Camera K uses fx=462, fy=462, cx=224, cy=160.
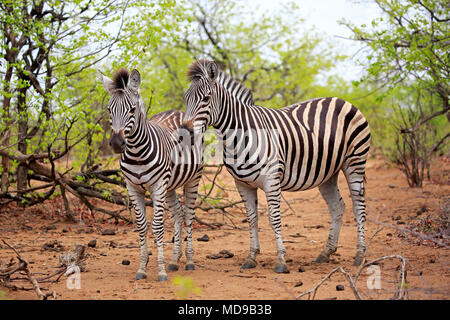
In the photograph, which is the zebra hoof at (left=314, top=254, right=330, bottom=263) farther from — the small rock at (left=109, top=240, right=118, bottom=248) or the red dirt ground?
the small rock at (left=109, top=240, right=118, bottom=248)

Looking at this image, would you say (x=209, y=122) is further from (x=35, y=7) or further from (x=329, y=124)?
(x=35, y=7)

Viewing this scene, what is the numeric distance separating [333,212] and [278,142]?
4.92 ft

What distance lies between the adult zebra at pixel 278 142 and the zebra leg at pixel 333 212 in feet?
0.05

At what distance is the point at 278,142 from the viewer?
6.21 meters

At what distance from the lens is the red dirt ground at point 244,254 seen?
15.8 ft

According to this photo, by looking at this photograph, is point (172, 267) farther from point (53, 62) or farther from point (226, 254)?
point (53, 62)

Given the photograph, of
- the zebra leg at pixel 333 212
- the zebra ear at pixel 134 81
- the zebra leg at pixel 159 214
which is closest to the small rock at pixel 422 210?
the zebra leg at pixel 333 212

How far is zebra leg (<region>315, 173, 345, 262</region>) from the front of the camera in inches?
259

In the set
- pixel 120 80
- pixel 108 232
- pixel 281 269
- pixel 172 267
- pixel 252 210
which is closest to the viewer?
pixel 120 80

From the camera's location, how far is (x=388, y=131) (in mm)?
16406

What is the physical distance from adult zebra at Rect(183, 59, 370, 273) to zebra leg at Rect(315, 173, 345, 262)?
0.01 m

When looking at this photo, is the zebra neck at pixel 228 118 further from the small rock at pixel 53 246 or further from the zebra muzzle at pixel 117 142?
the small rock at pixel 53 246

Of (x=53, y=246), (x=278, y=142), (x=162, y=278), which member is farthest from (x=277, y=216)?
(x=53, y=246)
